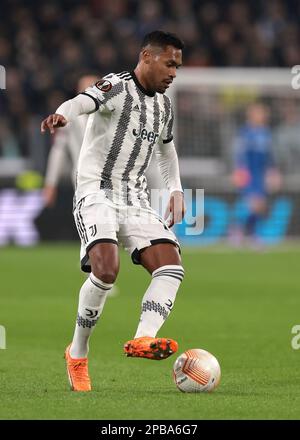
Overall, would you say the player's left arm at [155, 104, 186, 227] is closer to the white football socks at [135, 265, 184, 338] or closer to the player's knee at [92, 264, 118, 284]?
the white football socks at [135, 265, 184, 338]

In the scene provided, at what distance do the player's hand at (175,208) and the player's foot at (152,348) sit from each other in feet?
3.73

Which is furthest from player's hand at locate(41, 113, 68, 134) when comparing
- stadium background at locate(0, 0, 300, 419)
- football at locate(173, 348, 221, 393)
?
stadium background at locate(0, 0, 300, 419)

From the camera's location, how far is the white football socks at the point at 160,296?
6.41 meters

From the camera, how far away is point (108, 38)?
71.7 feet

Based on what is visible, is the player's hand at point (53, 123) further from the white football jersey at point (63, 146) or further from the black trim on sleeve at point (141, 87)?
the white football jersey at point (63, 146)

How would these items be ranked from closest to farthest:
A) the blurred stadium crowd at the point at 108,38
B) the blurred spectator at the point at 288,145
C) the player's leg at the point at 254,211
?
1. the player's leg at the point at 254,211
2. the blurred spectator at the point at 288,145
3. the blurred stadium crowd at the point at 108,38

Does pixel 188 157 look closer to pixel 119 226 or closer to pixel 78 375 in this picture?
pixel 119 226

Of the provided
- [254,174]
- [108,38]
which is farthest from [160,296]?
[108,38]

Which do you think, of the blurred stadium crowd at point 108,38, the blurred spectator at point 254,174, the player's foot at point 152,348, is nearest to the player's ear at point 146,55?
the player's foot at point 152,348

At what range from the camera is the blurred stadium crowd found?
69.3 ft

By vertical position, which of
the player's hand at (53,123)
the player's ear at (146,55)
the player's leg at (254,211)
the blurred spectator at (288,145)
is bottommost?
the player's leg at (254,211)

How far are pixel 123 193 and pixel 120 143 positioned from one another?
0.29m
